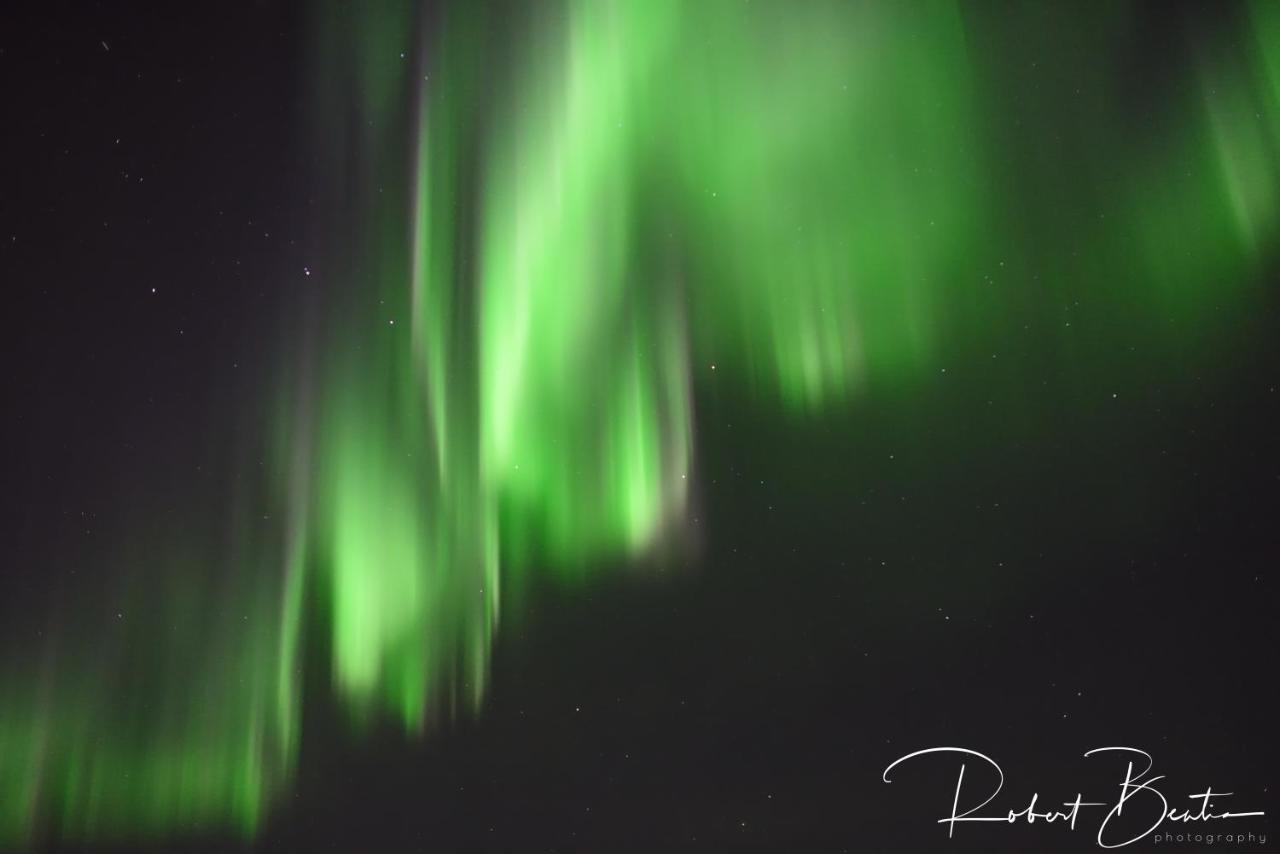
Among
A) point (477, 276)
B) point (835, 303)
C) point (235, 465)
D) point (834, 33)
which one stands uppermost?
point (834, 33)

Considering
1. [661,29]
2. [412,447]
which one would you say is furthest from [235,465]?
[661,29]

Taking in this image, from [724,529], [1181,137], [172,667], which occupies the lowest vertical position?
[172,667]

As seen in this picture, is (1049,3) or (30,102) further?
(30,102)

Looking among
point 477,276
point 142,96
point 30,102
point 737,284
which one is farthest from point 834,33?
point 30,102

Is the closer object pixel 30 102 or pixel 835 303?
pixel 835 303

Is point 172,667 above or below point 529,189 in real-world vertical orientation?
below

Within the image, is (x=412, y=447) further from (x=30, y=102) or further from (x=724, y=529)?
(x=30, y=102)

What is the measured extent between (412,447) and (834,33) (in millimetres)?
1007

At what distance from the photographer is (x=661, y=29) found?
5.59 feet

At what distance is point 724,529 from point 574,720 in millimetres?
401

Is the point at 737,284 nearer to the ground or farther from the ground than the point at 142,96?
nearer to the ground

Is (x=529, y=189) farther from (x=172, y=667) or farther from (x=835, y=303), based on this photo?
(x=172, y=667)

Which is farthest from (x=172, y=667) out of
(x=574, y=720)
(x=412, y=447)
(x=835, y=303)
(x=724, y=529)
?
(x=835, y=303)

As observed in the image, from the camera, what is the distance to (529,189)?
1737 mm
